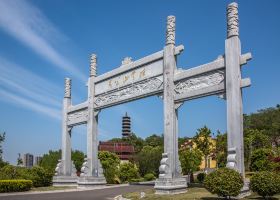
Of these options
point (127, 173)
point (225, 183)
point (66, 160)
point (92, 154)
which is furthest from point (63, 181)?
Result: point (225, 183)

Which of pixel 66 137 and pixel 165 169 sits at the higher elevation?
pixel 66 137

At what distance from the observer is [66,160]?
24.6 meters

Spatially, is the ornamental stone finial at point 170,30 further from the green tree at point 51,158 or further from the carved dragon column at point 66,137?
the green tree at point 51,158

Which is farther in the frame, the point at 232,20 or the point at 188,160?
the point at 188,160

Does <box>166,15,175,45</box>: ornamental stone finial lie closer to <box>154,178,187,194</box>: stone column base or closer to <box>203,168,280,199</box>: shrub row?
<box>154,178,187,194</box>: stone column base

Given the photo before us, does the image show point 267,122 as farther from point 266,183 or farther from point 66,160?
point 266,183

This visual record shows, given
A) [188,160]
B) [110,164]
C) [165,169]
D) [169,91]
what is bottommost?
[110,164]

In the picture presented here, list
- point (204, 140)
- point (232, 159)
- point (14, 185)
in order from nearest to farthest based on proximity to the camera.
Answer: point (232, 159), point (14, 185), point (204, 140)

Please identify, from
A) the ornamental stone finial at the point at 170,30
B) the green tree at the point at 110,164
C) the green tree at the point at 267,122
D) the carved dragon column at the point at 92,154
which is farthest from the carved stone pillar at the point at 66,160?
the green tree at the point at 267,122

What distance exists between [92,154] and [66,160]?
11.5ft

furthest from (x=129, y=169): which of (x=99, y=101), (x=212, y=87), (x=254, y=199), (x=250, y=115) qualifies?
(x=250, y=115)

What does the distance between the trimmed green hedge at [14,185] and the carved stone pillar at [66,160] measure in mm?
3879

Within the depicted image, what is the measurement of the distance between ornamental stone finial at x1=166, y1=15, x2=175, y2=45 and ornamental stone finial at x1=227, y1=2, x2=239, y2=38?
10.5 feet

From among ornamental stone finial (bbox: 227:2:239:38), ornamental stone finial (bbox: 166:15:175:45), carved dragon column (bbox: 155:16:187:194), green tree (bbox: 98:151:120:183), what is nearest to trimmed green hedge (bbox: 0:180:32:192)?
green tree (bbox: 98:151:120:183)
